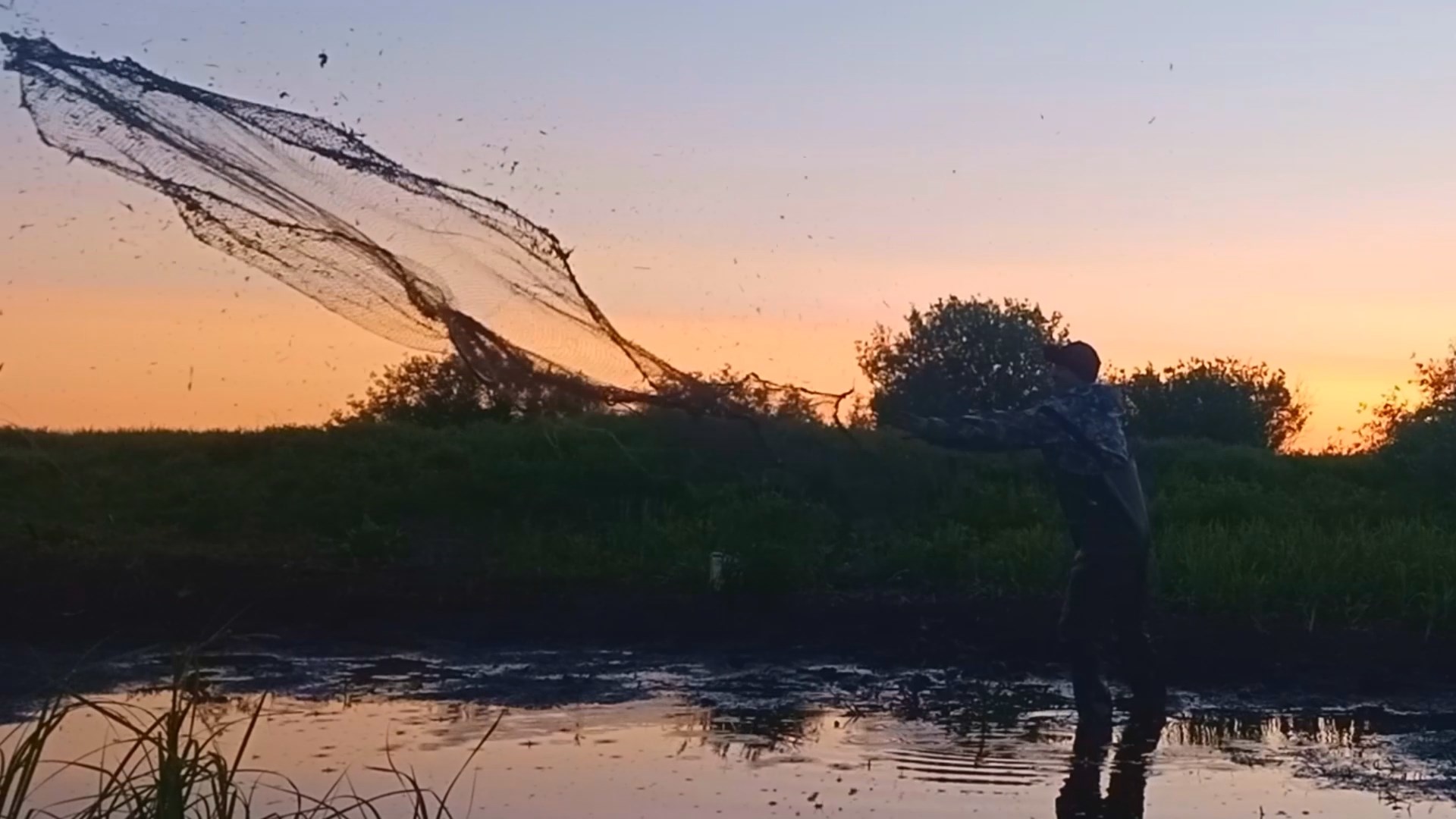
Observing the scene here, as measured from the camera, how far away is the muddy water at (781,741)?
7.67 meters

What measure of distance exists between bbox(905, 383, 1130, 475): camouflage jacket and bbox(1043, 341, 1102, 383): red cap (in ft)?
0.30

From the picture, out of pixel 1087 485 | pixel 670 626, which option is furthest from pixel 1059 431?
pixel 670 626

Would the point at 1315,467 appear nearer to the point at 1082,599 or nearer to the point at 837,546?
the point at 837,546

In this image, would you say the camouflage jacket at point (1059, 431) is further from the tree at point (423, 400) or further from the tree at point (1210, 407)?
the tree at point (1210, 407)

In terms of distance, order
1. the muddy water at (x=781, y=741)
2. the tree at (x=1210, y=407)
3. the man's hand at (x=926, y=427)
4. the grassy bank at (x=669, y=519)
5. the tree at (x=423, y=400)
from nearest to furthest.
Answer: the muddy water at (x=781, y=741)
the man's hand at (x=926, y=427)
the grassy bank at (x=669, y=519)
the tree at (x=423, y=400)
the tree at (x=1210, y=407)

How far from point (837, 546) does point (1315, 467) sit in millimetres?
10269

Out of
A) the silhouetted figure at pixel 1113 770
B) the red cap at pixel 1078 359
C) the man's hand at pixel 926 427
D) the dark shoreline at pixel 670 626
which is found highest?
the red cap at pixel 1078 359

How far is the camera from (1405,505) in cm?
2138

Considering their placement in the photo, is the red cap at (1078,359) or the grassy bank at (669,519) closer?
the red cap at (1078,359)

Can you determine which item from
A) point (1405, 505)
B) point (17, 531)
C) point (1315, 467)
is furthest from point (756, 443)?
point (1315, 467)

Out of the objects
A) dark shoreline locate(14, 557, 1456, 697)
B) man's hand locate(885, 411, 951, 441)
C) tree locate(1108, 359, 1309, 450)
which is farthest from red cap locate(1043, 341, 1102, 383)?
tree locate(1108, 359, 1309, 450)

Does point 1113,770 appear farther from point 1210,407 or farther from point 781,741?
point 1210,407

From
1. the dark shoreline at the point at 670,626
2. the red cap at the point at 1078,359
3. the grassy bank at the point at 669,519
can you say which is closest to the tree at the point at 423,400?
the grassy bank at the point at 669,519

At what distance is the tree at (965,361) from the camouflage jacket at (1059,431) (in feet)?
6.49
